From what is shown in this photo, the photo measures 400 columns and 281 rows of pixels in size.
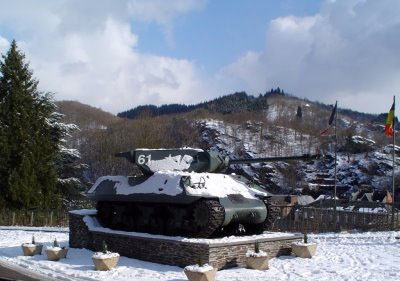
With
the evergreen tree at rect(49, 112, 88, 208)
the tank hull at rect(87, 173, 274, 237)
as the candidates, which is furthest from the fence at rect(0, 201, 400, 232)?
the tank hull at rect(87, 173, 274, 237)

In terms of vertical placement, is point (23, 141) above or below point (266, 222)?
above

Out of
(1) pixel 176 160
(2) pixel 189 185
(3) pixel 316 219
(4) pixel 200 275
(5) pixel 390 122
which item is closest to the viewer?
(4) pixel 200 275

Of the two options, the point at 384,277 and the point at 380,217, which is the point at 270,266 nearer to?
the point at 384,277

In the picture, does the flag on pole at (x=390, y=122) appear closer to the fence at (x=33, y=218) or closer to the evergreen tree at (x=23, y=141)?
the fence at (x=33, y=218)

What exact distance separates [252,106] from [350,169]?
56.7m

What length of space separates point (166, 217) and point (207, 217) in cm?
193

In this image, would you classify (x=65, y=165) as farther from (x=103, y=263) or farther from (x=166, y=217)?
(x=103, y=263)

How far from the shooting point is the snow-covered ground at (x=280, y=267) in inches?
451

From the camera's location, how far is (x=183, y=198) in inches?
523

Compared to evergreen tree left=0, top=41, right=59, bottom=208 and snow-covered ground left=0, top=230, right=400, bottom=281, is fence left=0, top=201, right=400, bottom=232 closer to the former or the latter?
evergreen tree left=0, top=41, right=59, bottom=208

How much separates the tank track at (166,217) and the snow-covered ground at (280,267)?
1232mm

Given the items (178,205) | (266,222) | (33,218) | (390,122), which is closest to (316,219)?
(390,122)

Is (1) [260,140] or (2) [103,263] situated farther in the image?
(1) [260,140]

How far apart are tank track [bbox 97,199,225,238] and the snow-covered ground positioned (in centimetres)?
123
